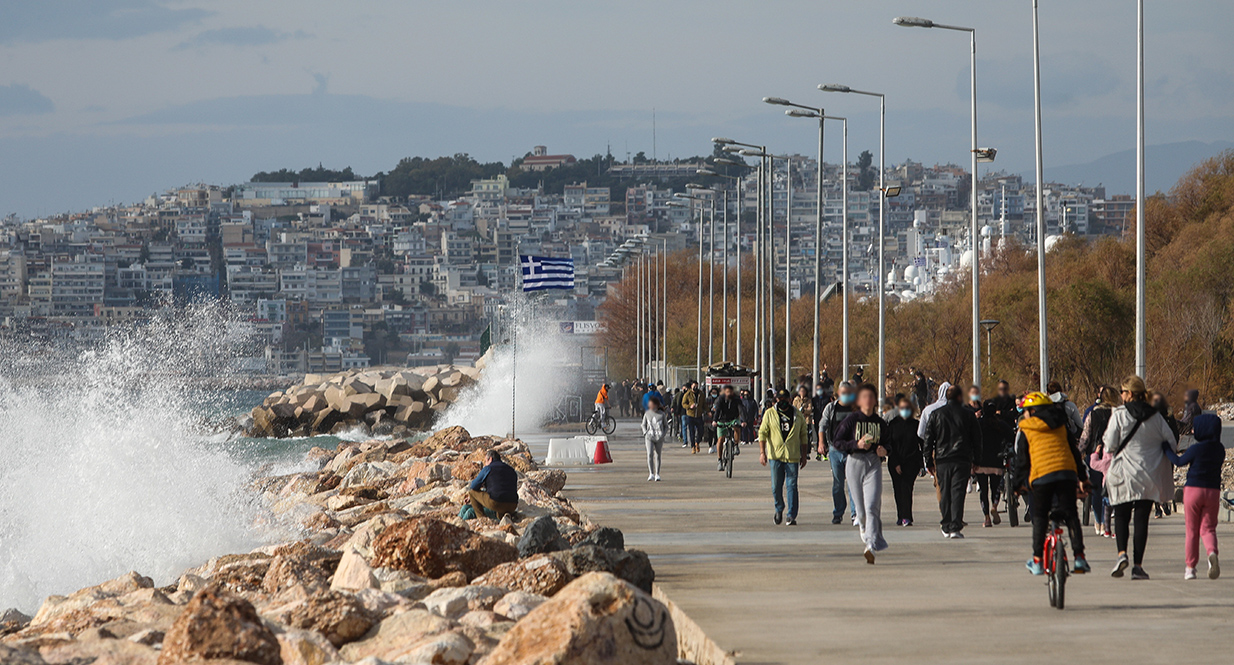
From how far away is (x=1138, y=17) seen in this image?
2427 centimetres

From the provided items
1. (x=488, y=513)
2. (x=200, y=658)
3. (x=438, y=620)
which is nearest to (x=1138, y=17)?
(x=488, y=513)

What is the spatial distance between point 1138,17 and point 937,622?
17.2m

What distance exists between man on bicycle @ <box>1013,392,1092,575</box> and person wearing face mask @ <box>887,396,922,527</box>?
512 centimetres

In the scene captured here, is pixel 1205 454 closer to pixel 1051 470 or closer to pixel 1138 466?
pixel 1138 466

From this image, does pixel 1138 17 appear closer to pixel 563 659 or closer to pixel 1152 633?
pixel 1152 633

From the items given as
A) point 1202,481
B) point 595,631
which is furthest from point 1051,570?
point 595,631

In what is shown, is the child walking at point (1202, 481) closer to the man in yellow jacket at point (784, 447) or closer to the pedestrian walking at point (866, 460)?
the pedestrian walking at point (866, 460)

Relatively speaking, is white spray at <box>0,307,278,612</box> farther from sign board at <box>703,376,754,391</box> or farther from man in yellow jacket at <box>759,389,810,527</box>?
sign board at <box>703,376,754,391</box>

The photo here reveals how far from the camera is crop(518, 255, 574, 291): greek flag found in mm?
61031

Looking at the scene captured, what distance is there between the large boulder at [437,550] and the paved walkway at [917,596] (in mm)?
1563

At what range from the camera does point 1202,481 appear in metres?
11.8

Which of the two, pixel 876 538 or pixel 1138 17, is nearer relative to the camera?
pixel 876 538

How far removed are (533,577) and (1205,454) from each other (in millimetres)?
5378

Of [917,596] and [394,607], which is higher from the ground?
[394,607]
